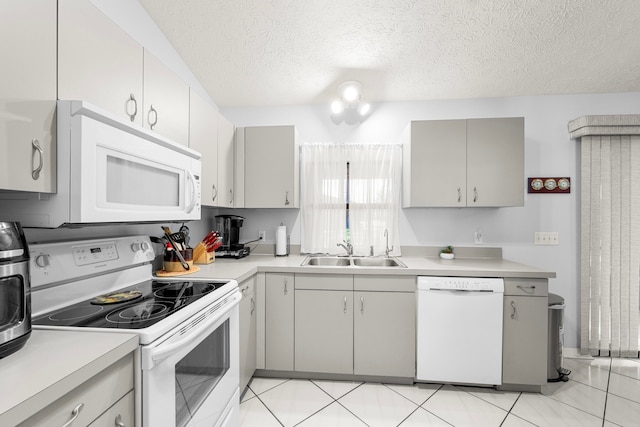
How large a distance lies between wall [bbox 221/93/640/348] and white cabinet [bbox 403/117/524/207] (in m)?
0.34

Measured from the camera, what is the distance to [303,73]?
94.5 inches

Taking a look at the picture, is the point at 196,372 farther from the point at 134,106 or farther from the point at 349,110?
the point at 349,110

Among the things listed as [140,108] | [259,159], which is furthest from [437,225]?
[140,108]

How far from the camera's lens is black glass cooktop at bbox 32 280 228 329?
100cm

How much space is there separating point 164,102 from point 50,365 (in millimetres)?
1310

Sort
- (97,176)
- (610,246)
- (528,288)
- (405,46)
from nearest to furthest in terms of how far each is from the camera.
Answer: (97,176), (528,288), (405,46), (610,246)

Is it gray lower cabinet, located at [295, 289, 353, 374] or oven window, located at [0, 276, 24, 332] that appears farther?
gray lower cabinet, located at [295, 289, 353, 374]

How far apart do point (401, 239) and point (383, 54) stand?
1.59 metres

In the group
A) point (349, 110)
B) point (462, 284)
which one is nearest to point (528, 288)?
point (462, 284)

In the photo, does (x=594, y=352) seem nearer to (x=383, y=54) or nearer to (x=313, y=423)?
(x=313, y=423)

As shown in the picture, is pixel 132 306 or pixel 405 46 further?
pixel 405 46

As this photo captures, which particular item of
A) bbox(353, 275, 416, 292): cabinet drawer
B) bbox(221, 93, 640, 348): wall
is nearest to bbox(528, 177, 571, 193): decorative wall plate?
bbox(221, 93, 640, 348): wall

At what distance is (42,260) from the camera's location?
1.12 metres

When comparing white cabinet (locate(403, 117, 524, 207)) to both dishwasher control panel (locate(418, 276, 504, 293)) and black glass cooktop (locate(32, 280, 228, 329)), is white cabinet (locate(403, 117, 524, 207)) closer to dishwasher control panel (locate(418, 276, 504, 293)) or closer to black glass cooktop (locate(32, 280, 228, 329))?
dishwasher control panel (locate(418, 276, 504, 293))
